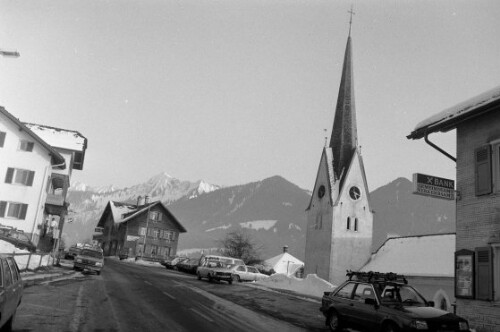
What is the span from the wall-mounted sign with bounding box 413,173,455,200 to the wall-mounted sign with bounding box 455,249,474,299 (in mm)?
1906

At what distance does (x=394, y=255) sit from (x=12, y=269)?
31051mm

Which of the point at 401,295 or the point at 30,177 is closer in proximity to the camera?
the point at 401,295

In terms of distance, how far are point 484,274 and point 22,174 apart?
40.3m

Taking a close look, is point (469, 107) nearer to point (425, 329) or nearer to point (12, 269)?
point (425, 329)

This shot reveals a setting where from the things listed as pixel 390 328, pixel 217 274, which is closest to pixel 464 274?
pixel 390 328

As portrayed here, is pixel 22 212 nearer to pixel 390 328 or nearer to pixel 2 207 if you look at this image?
pixel 2 207

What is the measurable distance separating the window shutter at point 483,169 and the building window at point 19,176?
129 feet

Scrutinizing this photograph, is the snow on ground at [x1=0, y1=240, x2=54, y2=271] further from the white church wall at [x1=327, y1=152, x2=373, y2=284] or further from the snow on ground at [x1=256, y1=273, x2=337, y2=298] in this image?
the white church wall at [x1=327, y1=152, x2=373, y2=284]

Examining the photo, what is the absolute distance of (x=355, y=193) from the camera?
5047 centimetres

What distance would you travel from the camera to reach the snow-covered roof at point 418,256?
28947 millimetres

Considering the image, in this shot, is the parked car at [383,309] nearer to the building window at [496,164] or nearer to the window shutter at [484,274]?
the window shutter at [484,274]

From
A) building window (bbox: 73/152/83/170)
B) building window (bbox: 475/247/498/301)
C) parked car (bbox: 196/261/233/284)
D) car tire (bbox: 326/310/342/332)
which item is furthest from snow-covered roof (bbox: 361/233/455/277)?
building window (bbox: 73/152/83/170)

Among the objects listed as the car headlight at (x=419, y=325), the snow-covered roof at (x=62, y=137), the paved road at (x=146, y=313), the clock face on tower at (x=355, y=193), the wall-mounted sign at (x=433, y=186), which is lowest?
the paved road at (x=146, y=313)

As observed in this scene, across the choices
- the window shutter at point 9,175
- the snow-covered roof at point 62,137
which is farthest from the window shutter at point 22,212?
the snow-covered roof at point 62,137
